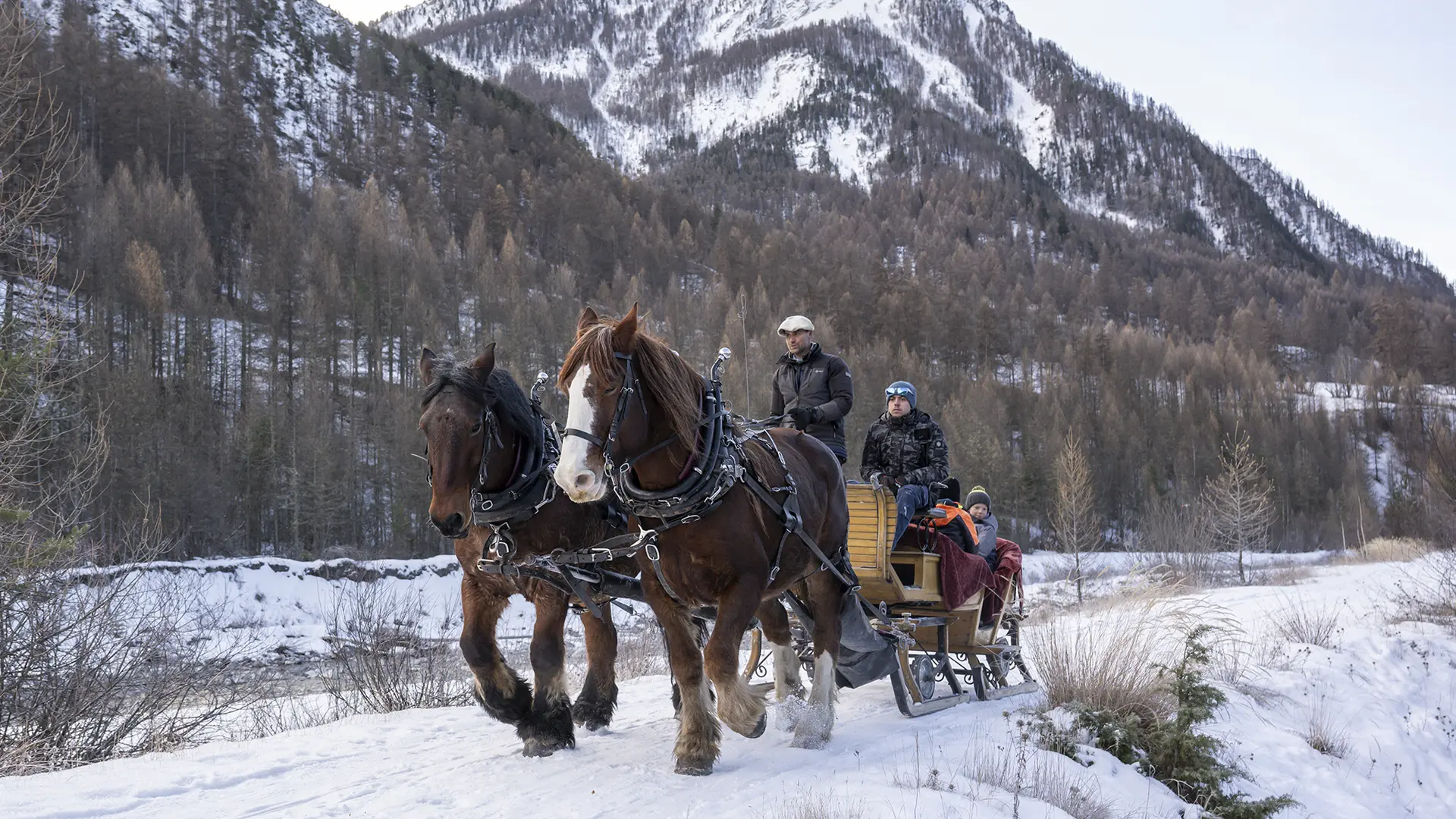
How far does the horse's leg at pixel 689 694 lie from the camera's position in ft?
14.9

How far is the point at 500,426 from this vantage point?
538 cm

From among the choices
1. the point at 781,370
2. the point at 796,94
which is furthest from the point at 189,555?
the point at 796,94

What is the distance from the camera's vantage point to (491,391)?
17.5ft

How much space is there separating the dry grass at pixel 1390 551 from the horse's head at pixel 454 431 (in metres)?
28.5

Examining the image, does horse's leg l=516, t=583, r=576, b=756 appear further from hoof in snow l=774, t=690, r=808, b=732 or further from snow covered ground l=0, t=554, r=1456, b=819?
hoof in snow l=774, t=690, r=808, b=732

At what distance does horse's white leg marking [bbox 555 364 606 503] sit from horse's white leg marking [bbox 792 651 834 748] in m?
2.00

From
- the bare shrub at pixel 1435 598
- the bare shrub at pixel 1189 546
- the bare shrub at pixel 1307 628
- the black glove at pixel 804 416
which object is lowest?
the bare shrub at pixel 1189 546

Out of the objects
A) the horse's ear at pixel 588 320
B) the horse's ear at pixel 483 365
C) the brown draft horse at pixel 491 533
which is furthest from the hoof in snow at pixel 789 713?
the horse's ear at pixel 483 365

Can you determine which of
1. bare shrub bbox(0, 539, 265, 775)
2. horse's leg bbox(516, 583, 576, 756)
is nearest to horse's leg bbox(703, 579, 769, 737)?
horse's leg bbox(516, 583, 576, 756)

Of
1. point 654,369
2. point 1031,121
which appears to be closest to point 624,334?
point 654,369

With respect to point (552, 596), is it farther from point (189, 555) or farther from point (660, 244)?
point (660, 244)

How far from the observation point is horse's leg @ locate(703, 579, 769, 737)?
4.53 metres

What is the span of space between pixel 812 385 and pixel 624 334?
2629mm

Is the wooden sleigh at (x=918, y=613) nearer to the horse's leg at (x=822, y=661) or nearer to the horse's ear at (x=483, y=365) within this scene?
the horse's leg at (x=822, y=661)
